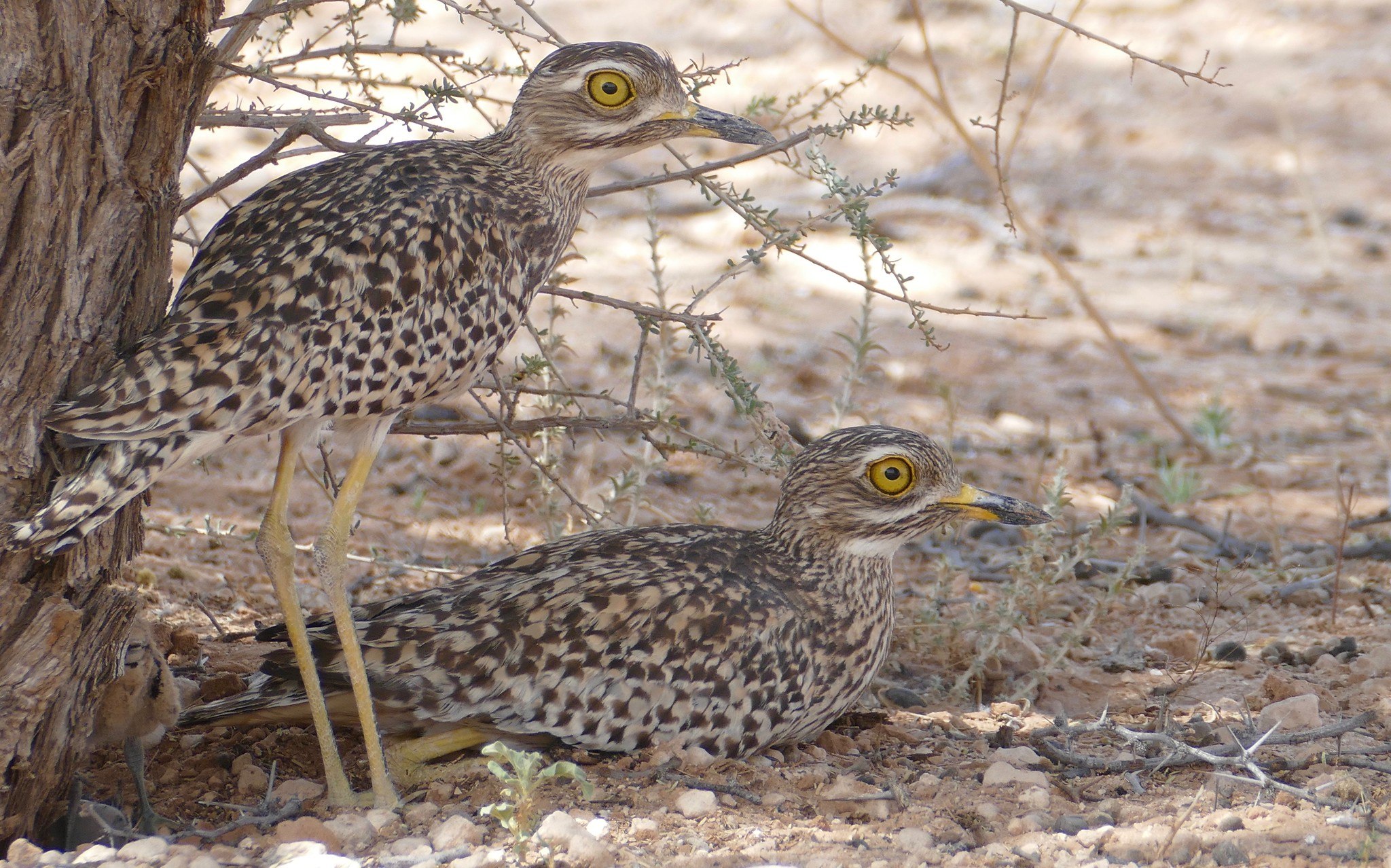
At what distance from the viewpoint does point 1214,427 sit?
7148mm

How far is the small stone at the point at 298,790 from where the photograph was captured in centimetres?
339

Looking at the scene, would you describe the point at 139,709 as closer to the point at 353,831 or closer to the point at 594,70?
the point at 353,831

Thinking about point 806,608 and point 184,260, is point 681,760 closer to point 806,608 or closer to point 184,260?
point 806,608

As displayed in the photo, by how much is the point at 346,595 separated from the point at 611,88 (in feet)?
4.90

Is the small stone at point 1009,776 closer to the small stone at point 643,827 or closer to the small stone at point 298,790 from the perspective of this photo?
the small stone at point 643,827

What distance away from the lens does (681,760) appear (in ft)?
11.4

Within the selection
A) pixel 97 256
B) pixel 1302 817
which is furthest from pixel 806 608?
pixel 97 256

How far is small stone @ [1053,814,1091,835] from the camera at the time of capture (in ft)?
10.0

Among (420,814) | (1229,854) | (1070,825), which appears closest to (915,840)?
(1070,825)

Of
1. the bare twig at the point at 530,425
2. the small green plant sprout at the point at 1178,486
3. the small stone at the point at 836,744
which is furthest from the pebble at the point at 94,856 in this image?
the small green plant sprout at the point at 1178,486

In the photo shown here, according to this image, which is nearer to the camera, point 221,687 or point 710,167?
point 710,167

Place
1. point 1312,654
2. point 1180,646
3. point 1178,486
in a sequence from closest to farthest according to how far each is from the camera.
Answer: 1. point 1312,654
2. point 1180,646
3. point 1178,486

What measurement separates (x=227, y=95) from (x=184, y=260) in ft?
3.41

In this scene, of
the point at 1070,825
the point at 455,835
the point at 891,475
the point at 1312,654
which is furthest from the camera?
the point at 1312,654
